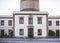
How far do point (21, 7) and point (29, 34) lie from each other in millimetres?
3260

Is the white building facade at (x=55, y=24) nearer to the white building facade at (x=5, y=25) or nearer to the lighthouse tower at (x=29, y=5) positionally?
the lighthouse tower at (x=29, y=5)

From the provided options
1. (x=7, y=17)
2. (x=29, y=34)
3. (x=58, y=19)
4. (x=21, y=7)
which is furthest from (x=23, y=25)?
(x=58, y=19)

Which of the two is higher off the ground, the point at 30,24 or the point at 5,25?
the point at 30,24

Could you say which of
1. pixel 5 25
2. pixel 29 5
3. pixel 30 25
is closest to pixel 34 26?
pixel 30 25

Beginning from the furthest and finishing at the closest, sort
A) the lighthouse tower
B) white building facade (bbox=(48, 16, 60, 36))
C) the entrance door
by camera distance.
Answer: white building facade (bbox=(48, 16, 60, 36)) → the lighthouse tower → the entrance door

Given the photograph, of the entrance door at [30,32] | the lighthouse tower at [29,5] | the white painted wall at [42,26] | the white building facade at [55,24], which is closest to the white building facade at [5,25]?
the lighthouse tower at [29,5]

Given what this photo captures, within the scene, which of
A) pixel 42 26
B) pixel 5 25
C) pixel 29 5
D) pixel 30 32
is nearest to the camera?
pixel 30 32

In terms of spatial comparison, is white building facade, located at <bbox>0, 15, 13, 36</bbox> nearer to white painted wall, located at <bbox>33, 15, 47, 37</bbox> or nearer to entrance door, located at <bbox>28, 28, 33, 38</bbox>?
entrance door, located at <bbox>28, 28, 33, 38</bbox>

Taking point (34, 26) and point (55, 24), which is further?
point (55, 24)

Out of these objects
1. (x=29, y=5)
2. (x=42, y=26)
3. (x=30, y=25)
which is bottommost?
(x=42, y=26)

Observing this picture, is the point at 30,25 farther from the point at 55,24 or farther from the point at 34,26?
the point at 55,24

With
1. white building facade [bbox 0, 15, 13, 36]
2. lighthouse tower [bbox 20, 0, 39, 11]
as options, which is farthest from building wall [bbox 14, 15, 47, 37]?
white building facade [bbox 0, 15, 13, 36]

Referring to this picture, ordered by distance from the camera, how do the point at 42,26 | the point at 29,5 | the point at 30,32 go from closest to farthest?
1. the point at 30,32
2. the point at 42,26
3. the point at 29,5

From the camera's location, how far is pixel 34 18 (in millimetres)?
13094
